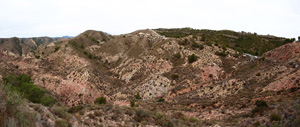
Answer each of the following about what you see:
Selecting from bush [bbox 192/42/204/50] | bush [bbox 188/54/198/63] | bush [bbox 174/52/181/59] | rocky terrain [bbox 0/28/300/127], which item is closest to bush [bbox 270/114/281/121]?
rocky terrain [bbox 0/28/300/127]

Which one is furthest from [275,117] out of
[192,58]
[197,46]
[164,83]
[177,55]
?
[197,46]

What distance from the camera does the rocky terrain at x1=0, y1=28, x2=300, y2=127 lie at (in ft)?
42.9

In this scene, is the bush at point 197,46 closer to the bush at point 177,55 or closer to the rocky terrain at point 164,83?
the rocky terrain at point 164,83

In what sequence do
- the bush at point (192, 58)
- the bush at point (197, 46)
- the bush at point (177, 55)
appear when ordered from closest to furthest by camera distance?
the bush at point (192, 58), the bush at point (177, 55), the bush at point (197, 46)

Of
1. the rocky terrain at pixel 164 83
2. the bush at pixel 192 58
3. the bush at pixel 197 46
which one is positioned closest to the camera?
the rocky terrain at pixel 164 83

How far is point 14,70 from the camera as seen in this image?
39094mm

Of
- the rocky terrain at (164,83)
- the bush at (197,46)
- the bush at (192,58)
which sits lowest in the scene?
the rocky terrain at (164,83)

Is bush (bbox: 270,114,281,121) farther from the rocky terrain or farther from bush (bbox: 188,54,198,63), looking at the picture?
bush (bbox: 188,54,198,63)

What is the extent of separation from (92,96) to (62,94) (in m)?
5.32

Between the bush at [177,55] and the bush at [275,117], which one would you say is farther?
the bush at [177,55]

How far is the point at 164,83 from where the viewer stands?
1319 inches

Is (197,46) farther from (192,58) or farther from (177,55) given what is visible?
(192,58)

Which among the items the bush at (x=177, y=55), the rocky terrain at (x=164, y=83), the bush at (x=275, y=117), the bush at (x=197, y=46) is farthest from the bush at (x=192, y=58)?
the bush at (x=275, y=117)

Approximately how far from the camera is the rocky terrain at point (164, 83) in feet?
42.9
